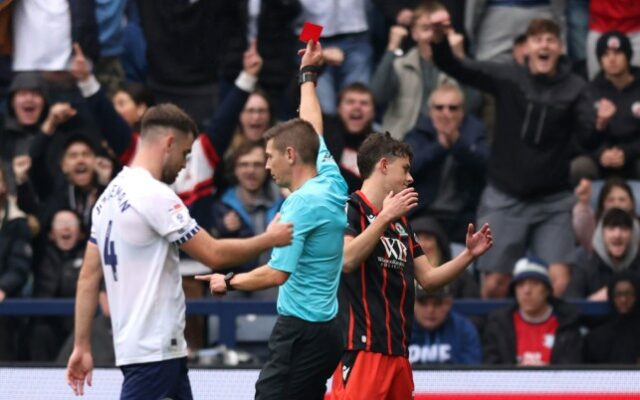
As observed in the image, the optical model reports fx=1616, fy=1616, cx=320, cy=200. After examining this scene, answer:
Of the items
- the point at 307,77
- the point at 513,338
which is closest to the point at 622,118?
the point at 513,338

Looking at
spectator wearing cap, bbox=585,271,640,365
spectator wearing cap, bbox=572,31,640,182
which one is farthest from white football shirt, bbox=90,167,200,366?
spectator wearing cap, bbox=572,31,640,182

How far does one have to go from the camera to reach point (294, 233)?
24.7 ft

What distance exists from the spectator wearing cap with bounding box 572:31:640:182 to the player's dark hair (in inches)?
216

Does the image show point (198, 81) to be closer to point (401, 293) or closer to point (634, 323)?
point (634, 323)

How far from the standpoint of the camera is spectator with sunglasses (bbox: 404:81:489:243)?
12.2m

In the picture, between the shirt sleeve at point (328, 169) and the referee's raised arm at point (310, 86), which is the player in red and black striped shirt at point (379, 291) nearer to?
the shirt sleeve at point (328, 169)

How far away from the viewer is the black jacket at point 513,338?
430 inches

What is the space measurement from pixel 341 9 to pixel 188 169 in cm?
199

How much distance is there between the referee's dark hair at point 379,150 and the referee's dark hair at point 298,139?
478 mm

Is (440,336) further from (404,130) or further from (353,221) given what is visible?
(353,221)

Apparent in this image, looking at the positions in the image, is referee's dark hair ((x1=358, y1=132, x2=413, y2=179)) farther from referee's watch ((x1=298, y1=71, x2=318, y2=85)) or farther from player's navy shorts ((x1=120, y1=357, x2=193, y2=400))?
player's navy shorts ((x1=120, y1=357, x2=193, y2=400))

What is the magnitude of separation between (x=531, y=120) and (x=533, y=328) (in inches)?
69.9

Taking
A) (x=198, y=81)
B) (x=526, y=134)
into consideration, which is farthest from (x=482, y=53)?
(x=198, y=81)

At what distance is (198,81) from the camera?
1302 cm
